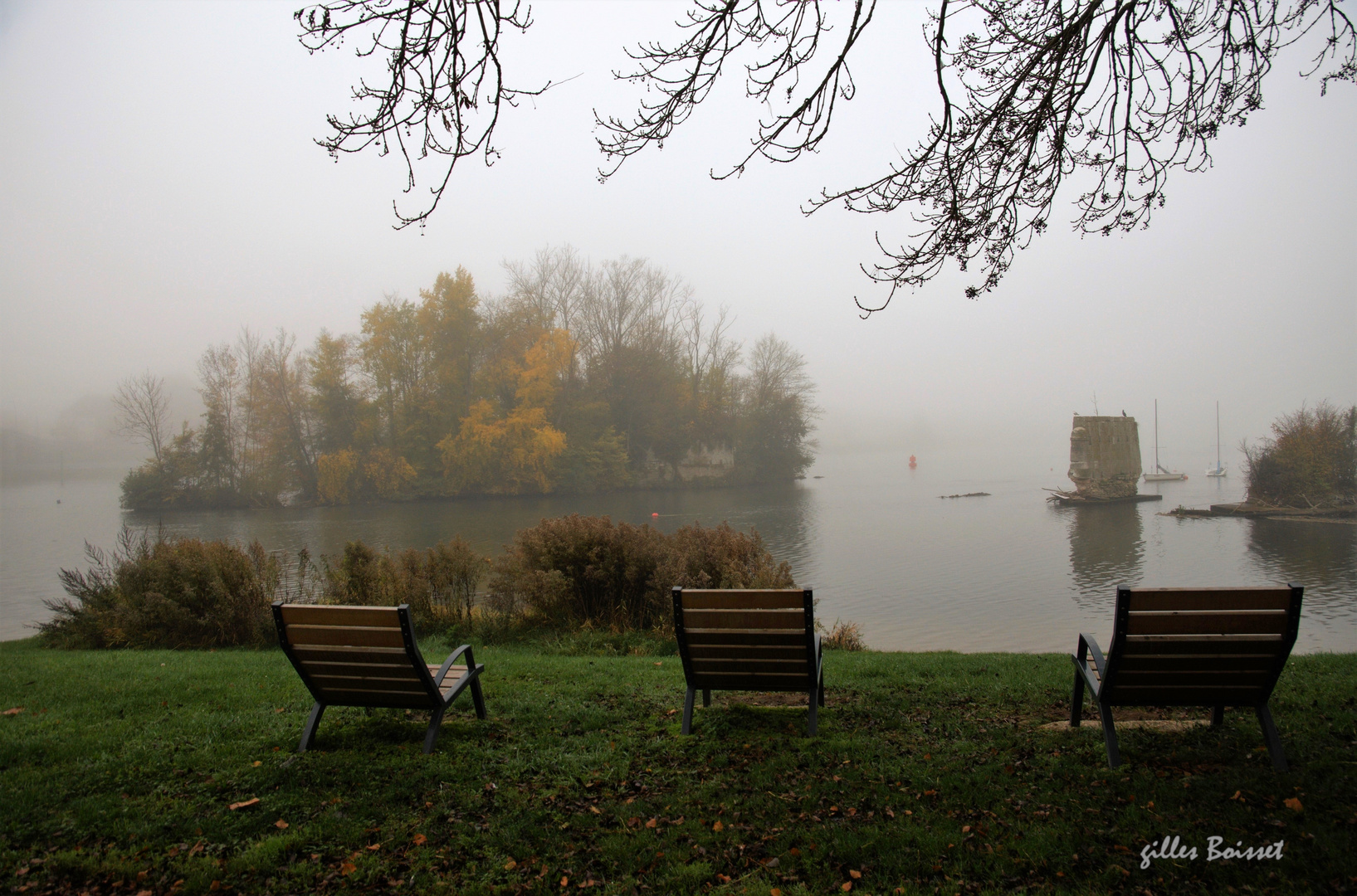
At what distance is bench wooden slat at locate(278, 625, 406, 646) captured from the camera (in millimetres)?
3168

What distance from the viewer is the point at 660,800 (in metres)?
2.79

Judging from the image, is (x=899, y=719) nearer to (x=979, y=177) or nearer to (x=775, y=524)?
(x=979, y=177)

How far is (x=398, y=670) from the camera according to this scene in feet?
10.6

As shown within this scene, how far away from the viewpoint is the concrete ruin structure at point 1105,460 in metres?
37.9

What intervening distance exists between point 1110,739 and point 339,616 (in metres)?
3.57

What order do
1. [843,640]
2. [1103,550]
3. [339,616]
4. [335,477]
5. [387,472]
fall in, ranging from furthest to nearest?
[387,472] → [335,477] → [1103,550] → [843,640] → [339,616]

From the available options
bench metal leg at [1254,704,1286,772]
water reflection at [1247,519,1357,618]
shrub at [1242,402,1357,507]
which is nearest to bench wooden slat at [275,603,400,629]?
bench metal leg at [1254,704,1286,772]

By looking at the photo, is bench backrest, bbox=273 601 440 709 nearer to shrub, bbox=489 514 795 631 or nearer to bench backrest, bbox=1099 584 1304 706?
bench backrest, bbox=1099 584 1304 706

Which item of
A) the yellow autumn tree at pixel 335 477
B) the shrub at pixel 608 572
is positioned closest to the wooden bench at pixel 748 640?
the shrub at pixel 608 572

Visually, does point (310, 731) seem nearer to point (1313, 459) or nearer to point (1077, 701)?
point (1077, 701)

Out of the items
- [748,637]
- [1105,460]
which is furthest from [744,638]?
[1105,460]

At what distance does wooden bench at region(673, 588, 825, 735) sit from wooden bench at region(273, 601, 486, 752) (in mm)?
1252

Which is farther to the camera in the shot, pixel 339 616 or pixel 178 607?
pixel 178 607

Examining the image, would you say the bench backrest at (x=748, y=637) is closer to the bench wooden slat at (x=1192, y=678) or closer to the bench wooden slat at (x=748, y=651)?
the bench wooden slat at (x=748, y=651)
